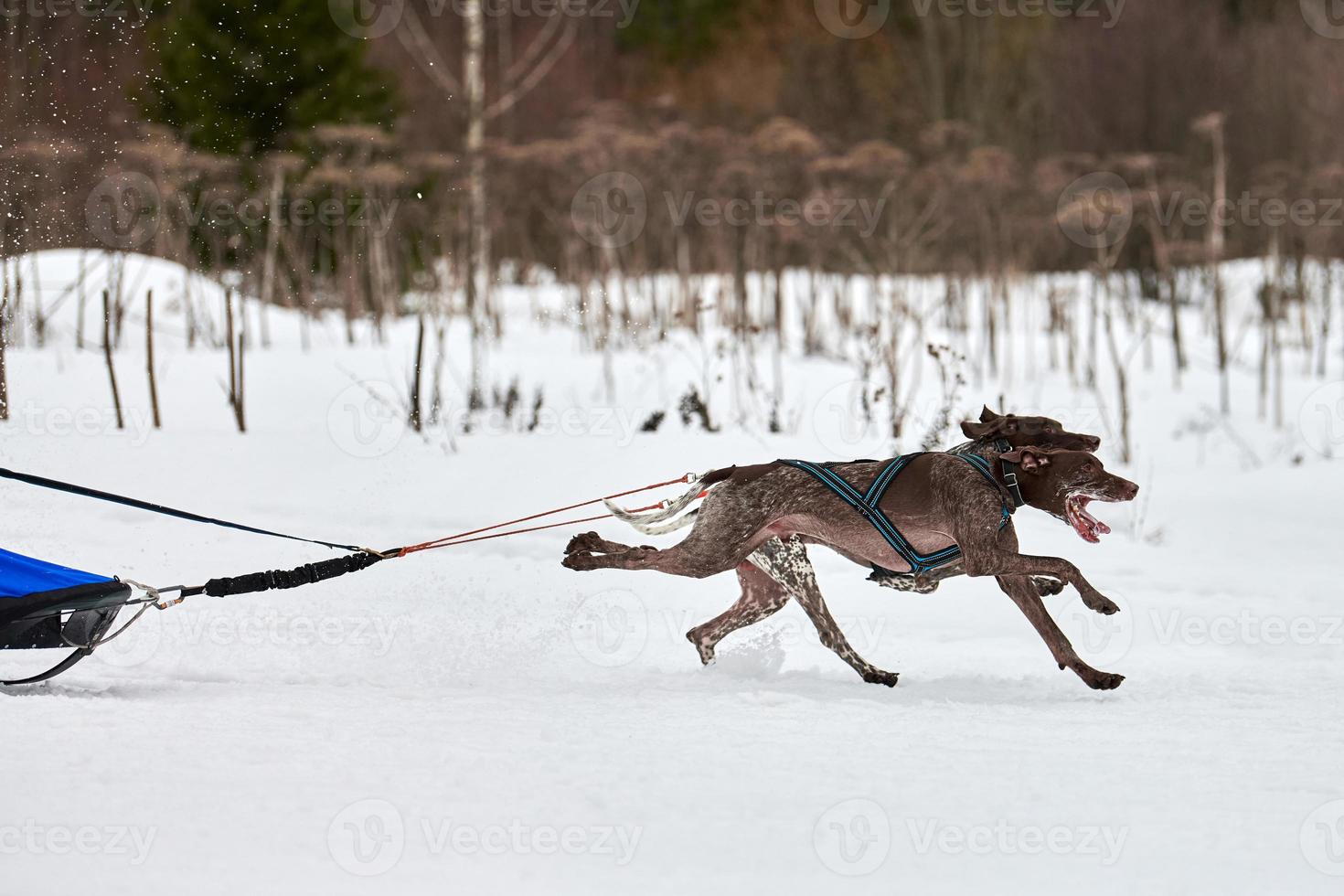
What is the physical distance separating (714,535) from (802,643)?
1136 mm

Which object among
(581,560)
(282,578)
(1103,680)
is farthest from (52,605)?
(1103,680)

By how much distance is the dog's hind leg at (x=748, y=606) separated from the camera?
4.48 meters

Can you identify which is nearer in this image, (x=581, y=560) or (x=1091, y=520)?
(x=1091, y=520)

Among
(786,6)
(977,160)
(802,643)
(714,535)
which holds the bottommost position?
(802,643)

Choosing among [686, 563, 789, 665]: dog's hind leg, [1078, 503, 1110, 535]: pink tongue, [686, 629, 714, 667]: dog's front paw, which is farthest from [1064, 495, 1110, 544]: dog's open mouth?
[686, 629, 714, 667]: dog's front paw

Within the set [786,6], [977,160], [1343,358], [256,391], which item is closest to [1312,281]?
[1343,358]

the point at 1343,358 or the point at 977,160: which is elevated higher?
Result: the point at 977,160

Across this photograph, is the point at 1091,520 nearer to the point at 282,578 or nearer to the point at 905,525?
the point at 905,525

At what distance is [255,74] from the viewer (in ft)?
43.3

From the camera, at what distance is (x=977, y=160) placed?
1304 cm

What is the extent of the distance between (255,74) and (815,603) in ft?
34.4

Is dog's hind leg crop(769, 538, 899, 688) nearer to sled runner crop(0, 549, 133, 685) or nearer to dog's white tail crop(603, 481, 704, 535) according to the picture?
dog's white tail crop(603, 481, 704, 535)

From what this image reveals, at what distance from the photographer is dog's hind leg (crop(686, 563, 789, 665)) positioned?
448 cm

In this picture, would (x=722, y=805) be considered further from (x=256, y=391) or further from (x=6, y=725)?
(x=256, y=391)
